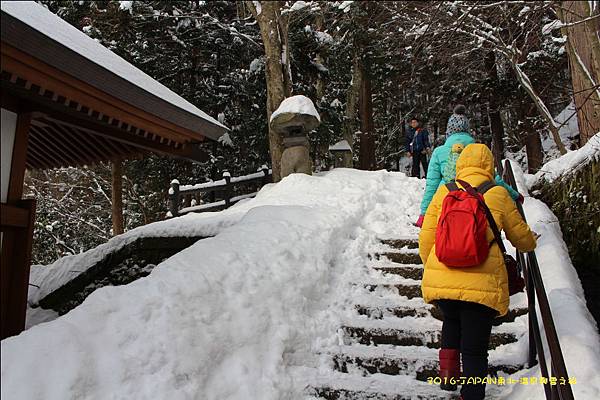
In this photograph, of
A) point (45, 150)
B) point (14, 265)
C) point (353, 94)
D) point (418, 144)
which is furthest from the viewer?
point (353, 94)

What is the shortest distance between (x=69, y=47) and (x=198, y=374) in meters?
2.11

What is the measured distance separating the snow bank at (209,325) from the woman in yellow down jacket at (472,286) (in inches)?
46.3

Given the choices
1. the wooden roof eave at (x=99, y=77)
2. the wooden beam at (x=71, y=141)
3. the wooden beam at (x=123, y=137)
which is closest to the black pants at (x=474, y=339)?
the wooden roof eave at (x=99, y=77)

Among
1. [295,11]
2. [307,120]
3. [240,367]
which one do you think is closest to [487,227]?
[240,367]

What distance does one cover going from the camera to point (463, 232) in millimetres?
2625

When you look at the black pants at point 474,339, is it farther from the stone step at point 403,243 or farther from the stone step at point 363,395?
the stone step at point 403,243

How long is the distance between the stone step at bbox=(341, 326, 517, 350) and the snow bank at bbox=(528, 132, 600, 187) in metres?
2.58

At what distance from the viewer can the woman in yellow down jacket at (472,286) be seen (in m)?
2.64

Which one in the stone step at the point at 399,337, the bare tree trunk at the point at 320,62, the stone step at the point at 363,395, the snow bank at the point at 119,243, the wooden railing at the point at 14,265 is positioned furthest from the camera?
the bare tree trunk at the point at 320,62

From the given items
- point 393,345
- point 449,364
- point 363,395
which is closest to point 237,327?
point 363,395

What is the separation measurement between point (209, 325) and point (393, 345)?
154 cm

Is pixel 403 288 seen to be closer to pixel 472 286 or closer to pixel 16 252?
pixel 472 286

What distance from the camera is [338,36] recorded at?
49.6 feet

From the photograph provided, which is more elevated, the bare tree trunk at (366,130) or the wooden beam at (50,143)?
the bare tree trunk at (366,130)
